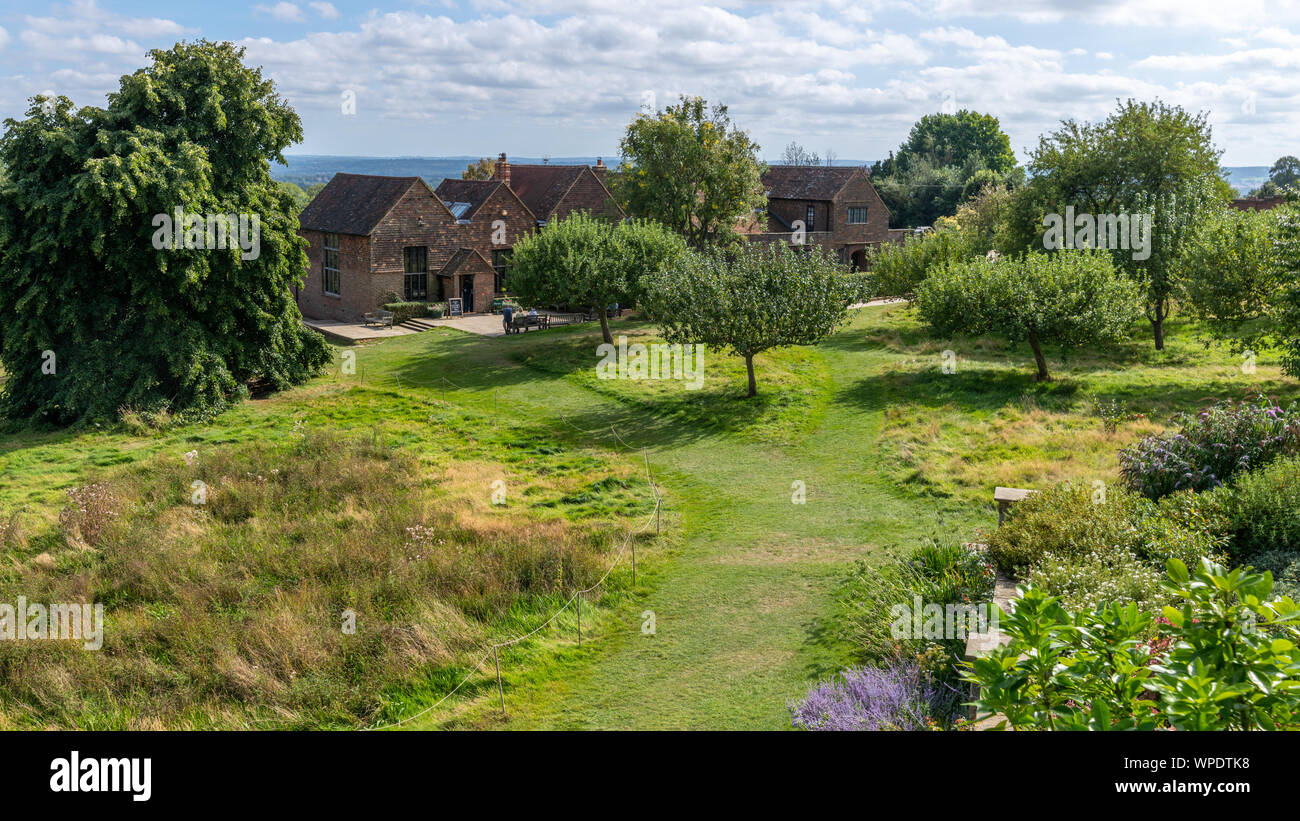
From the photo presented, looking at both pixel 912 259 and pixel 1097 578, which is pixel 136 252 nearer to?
pixel 1097 578

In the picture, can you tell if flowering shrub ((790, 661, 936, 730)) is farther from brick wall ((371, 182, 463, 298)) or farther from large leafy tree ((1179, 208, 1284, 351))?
brick wall ((371, 182, 463, 298))

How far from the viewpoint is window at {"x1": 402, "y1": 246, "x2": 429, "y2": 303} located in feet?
166

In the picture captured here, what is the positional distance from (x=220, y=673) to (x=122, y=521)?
→ 8.62 meters

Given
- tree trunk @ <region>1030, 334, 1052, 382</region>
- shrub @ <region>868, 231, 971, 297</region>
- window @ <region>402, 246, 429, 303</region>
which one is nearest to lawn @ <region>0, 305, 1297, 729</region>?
tree trunk @ <region>1030, 334, 1052, 382</region>

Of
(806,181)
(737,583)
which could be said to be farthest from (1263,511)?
(806,181)

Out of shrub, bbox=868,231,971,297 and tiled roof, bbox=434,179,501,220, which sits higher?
tiled roof, bbox=434,179,501,220

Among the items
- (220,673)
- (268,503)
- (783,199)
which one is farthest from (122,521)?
(783,199)

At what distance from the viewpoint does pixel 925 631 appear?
1234cm

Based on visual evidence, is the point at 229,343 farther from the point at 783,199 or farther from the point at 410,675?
the point at 783,199

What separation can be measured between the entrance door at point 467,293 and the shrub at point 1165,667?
4830 cm

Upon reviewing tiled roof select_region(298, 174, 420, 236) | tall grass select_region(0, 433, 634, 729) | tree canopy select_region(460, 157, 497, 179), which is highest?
tree canopy select_region(460, 157, 497, 179)

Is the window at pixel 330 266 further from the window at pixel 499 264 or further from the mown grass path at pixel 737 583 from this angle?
the mown grass path at pixel 737 583

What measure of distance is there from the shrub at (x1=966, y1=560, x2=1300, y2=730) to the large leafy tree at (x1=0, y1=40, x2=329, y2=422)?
30.8m

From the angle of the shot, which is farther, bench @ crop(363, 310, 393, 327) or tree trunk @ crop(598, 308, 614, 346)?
bench @ crop(363, 310, 393, 327)
